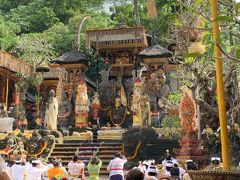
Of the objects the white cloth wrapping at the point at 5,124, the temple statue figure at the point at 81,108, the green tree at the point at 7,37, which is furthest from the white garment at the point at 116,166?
the green tree at the point at 7,37

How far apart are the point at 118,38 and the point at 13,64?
699 centimetres

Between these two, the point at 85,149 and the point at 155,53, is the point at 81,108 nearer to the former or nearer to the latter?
the point at 85,149

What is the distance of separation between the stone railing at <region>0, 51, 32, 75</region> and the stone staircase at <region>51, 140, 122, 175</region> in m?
8.69

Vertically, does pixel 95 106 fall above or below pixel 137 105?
above

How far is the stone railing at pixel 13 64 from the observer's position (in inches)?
1028

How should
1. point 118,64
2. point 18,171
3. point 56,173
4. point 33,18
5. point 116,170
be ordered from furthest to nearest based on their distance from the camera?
point 33,18 → point 118,64 → point 116,170 → point 18,171 → point 56,173

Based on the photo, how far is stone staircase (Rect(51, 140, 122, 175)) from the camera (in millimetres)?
17734

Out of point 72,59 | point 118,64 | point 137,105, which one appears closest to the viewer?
point 137,105

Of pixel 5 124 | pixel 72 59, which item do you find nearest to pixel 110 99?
pixel 72 59

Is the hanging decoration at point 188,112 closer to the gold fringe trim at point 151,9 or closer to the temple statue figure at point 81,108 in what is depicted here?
the temple statue figure at point 81,108

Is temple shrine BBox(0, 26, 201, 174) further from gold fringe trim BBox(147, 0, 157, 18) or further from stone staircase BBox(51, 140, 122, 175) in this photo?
gold fringe trim BBox(147, 0, 157, 18)

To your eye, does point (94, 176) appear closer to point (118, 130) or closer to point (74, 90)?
point (118, 130)

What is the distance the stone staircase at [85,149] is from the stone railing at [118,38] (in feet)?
25.8

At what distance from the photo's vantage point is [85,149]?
1877 cm
